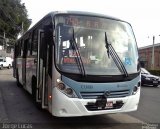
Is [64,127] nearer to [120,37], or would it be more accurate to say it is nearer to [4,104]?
[120,37]

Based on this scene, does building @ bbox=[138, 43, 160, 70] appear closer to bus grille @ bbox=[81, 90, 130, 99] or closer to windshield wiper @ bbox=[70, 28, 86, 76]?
bus grille @ bbox=[81, 90, 130, 99]

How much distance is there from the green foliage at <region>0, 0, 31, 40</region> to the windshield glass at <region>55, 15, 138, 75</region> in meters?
52.2

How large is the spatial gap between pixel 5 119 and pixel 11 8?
55.2 m

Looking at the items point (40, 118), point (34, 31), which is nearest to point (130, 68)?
point (40, 118)

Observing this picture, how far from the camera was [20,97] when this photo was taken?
547 inches

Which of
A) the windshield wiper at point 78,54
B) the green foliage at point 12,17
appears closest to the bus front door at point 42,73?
the windshield wiper at point 78,54

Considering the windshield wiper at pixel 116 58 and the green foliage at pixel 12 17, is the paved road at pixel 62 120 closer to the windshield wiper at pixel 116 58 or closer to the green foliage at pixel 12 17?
the windshield wiper at pixel 116 58

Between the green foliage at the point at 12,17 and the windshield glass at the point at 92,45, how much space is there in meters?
52.2

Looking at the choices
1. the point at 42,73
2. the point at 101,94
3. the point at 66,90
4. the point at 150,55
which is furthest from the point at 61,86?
the point at 150,55

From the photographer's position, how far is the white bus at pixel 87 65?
7.84m

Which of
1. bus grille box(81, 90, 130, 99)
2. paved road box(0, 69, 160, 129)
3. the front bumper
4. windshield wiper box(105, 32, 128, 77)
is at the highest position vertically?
windshield wiper box(105, 32, 128, 77)

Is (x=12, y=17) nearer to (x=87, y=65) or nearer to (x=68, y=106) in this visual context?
(x=87, y=65)

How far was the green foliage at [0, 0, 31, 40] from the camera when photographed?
59.9m

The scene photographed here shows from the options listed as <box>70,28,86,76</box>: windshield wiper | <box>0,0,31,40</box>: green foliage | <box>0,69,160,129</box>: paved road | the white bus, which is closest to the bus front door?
the white bus
